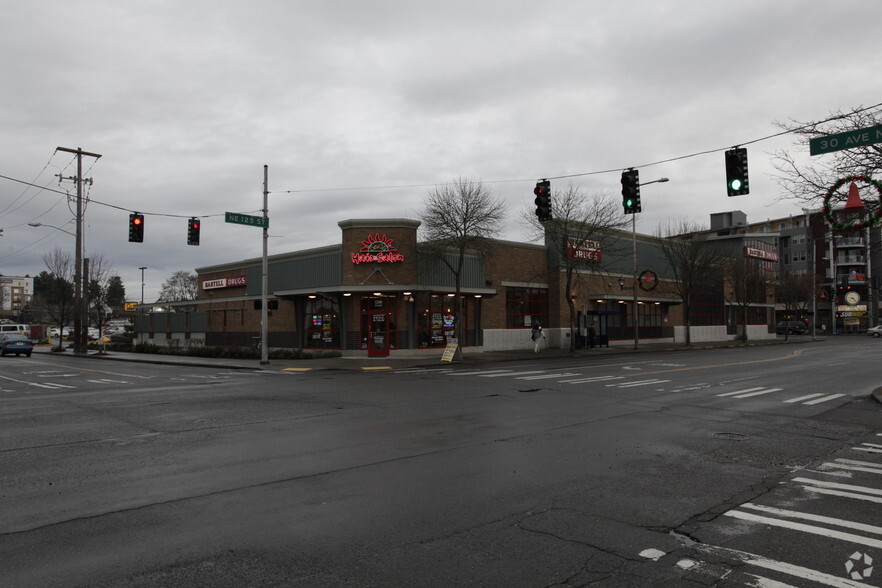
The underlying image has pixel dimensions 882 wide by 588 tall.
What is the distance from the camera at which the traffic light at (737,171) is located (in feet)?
48.2

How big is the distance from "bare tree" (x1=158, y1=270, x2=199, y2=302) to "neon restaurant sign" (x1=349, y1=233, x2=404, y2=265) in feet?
314

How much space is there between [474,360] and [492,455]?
2099 cm

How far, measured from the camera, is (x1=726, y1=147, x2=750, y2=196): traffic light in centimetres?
1470

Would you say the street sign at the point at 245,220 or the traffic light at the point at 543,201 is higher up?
the street sign at the point at 245,220

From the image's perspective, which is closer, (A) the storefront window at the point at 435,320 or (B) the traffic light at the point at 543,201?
(B) the traffic light at the point at 543,201

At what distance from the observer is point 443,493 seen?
641 cm

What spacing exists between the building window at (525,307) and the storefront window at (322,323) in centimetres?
1103

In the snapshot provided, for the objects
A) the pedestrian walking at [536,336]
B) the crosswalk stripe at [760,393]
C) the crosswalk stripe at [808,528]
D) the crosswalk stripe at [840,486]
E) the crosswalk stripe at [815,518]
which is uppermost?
the pedestrian walking at [536,336]

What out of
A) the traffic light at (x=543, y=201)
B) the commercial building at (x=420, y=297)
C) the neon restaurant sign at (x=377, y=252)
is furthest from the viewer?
the commercial building at (x=420, y=297)

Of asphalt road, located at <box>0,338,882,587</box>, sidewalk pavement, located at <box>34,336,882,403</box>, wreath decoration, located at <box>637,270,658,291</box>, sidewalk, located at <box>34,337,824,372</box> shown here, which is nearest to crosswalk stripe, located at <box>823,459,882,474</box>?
asphalt road, located at <box>0,338,882,587</box>

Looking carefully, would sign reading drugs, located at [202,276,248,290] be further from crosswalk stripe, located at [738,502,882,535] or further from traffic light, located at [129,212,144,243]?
crosswalk stripe, located at [738,502,882,535]

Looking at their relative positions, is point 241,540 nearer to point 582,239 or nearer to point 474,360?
point 474,360

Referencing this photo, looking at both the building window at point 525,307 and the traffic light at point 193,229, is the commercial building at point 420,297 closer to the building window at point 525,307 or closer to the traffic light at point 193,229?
the building window at point 525,307

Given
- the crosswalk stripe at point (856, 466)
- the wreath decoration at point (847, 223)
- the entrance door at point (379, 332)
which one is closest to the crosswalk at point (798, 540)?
the crosswalk stripe at point (856, 466)
